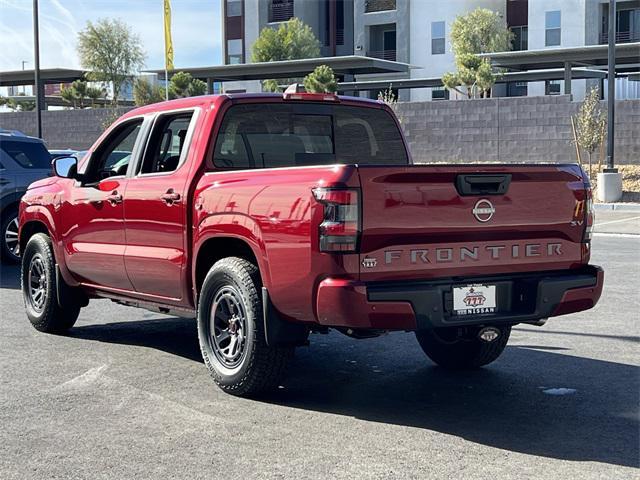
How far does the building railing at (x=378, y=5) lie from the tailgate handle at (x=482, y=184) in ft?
188

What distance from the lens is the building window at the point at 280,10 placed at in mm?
67875

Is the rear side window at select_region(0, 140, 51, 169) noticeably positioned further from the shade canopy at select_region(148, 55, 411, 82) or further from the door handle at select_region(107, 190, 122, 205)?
the shade canopy at select_region(148, 55, 411, 82)

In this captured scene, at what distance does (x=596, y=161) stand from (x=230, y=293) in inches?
935

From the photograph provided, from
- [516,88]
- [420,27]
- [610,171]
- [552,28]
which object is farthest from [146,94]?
[610,171]

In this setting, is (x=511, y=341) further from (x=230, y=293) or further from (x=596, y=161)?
(x=596, y=161)

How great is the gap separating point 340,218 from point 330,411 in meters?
1.23

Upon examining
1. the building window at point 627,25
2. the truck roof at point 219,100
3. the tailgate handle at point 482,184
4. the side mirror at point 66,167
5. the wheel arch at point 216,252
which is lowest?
the wheel arch at point 216,252

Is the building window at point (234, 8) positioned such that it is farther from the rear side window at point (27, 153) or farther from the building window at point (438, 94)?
the rear side window at point (27, 153)

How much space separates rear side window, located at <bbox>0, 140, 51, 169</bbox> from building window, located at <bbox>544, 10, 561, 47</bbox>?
43575mm

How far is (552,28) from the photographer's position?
2130 inches

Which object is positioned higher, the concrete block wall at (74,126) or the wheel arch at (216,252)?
the concrete block wall at (74,126)

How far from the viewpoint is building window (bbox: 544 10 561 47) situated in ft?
177

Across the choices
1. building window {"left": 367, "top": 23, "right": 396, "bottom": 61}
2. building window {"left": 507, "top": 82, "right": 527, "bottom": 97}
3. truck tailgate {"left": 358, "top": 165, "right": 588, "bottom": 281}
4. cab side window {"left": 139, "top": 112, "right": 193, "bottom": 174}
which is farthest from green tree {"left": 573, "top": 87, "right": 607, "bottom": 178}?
building window {"left": 367, "top": 23, "right": 396, "bottom": 61}

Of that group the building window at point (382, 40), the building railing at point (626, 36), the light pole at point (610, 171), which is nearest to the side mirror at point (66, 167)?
the light pole at point (610, 171)
